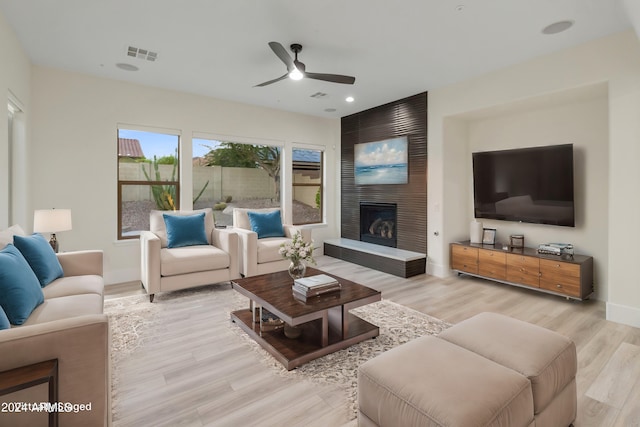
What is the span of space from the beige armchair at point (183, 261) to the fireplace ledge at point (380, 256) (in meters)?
2.14

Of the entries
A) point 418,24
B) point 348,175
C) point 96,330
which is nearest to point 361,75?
point 418,24

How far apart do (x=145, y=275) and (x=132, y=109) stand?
2.32 m

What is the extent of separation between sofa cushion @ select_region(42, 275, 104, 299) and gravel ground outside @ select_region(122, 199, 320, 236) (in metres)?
2.00

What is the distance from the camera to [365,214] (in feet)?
20.0

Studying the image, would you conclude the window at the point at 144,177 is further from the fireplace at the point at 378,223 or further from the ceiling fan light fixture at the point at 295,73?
the fireplace at the point at 378,223

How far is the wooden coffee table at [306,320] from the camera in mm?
2332

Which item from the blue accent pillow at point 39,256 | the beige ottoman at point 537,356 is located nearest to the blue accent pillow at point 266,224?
the blue accent pillow at point 39,256

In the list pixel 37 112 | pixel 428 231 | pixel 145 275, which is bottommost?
pixel 145 275

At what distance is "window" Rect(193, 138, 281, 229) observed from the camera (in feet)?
17.4

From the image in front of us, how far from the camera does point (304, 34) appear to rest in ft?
10.3

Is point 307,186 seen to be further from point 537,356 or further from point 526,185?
point 537,356

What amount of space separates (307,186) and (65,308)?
475 cm

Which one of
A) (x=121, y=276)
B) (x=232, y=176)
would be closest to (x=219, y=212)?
(x=232, y=176)

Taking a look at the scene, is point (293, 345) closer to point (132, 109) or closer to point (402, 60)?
point (402, 60)
